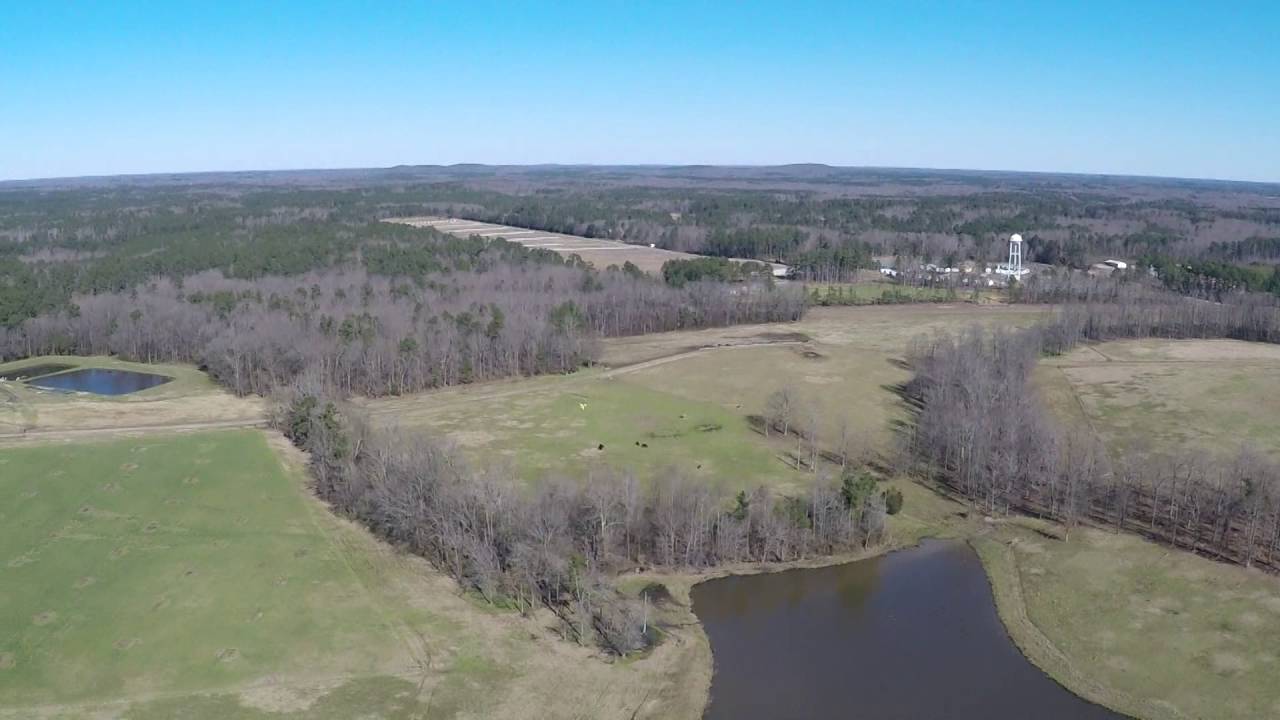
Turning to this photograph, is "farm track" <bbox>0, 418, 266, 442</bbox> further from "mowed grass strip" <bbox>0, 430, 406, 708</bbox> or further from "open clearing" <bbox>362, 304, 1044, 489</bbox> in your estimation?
"open clearing" <bbox>362, 304, 1044, 489</bbox>

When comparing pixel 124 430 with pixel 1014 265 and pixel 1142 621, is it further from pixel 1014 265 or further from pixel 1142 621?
pixel 1014 265

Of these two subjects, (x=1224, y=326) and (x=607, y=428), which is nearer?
(x=607, y=428)

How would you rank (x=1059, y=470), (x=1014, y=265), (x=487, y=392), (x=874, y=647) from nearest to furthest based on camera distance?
(x=874, y=647) < (x=1059, y=470) < (x=487, y=392) < (x=1014, y=265)

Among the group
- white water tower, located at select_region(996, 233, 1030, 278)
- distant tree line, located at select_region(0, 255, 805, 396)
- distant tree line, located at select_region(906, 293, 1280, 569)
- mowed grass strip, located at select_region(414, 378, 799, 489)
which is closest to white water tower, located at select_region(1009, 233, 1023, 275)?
white water tower, located at select_region(996, 233, 1030, 278)

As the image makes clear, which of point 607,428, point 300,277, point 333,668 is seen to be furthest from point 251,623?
point 300,277

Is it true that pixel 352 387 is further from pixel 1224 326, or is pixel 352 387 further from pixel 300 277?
pixel 1224 326

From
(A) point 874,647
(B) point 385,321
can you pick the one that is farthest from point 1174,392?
(B) point 385,321

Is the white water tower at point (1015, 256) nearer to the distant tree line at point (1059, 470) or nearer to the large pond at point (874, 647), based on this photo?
the distant tree line at point (1059, 470)
